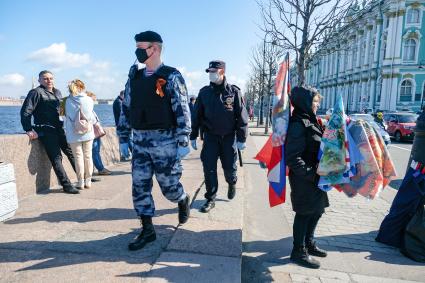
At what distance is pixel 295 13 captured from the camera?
975 centimetres

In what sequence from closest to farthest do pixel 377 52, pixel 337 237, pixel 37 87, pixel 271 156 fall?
pixel 271 156
pixel 337 237
pixel 37 87
pixel 377 52

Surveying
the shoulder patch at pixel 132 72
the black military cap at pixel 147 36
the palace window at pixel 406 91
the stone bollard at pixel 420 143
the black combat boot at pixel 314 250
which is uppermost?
the palace window at pixel 406 91

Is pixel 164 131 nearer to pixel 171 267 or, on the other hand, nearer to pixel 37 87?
pixel 171 267

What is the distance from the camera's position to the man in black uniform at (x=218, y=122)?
14.4 ft

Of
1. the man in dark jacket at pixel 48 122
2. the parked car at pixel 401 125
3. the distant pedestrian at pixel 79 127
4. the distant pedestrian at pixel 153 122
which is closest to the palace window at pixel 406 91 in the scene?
the parked car at pixel 401 125

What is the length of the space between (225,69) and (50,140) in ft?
10.0

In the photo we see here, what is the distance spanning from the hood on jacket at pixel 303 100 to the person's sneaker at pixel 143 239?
197cm

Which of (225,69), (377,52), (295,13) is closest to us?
(225,69)

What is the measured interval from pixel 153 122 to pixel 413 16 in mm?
53409

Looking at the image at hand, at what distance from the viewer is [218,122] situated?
439 cm

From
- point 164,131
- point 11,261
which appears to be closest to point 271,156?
point 164,131

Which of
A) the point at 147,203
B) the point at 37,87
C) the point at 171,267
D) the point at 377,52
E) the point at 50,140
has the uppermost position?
the point at 377,52

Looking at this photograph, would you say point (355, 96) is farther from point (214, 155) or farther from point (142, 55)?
point (142, 55)

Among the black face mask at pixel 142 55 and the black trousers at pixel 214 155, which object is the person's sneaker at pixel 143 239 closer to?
the black trousers at pixel 214 155
